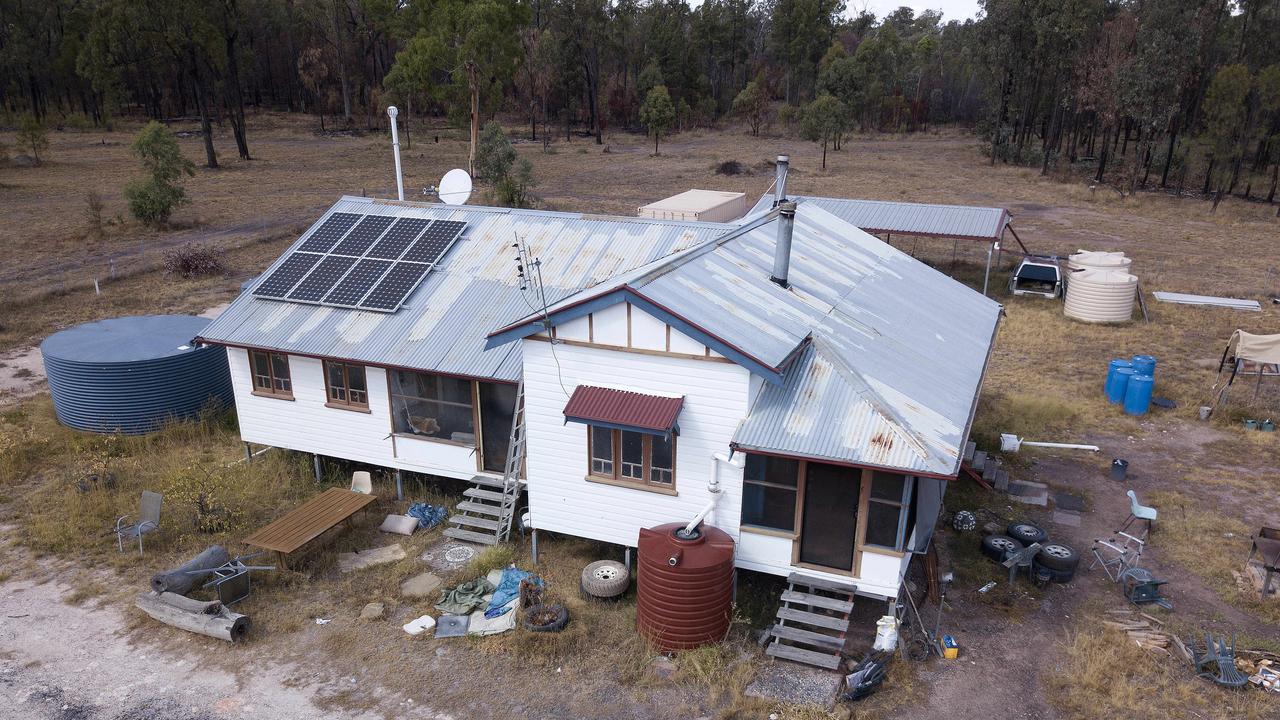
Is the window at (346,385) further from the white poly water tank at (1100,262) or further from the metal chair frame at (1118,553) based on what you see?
the white poly water tank at (1100,262)

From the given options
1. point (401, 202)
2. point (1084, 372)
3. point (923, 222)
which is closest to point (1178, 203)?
point (923, 222)

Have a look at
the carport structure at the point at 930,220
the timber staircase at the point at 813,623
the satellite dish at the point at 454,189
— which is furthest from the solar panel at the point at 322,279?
the carport structure at the point at 930,220

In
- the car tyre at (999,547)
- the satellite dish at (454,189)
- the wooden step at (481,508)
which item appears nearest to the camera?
the car tyre at (999,547)

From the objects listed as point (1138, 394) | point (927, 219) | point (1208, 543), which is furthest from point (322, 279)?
point (927, 219)

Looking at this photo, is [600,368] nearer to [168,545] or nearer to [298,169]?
[168,545]

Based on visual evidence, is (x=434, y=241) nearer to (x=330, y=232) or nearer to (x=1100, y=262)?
(x=330, y=232)
